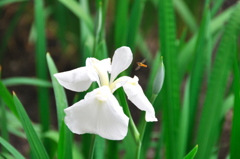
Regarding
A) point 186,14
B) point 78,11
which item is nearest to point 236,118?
point 78,11

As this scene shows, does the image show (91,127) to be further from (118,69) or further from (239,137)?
(239,137)

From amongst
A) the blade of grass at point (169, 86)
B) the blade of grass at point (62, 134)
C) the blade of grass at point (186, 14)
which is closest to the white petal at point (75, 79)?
the blade of grass at point (62, 134)

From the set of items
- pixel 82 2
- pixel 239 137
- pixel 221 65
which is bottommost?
pixel 239 137

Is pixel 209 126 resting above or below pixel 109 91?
below

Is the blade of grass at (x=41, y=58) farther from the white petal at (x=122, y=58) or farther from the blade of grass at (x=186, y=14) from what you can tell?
the blade of grass at (x=186, y=14)

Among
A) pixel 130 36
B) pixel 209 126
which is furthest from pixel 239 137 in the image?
pixel 130 36

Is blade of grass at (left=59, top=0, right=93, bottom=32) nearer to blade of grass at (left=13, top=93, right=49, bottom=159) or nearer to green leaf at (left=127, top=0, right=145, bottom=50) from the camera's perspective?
green leaf at (left=127, top=0, right=145, bottom=50)
